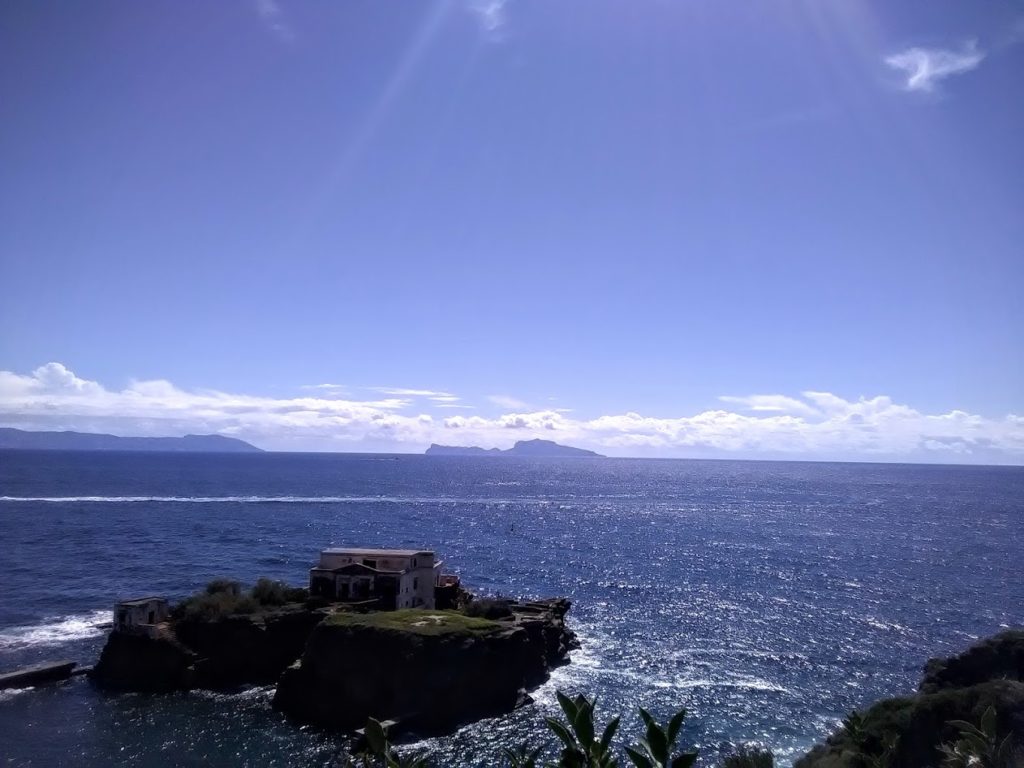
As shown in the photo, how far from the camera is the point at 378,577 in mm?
63094

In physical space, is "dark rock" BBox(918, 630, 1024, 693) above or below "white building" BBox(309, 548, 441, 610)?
below

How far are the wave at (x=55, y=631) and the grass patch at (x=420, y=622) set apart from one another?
25455 mm

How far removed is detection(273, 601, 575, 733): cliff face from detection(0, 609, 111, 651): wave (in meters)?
24.4

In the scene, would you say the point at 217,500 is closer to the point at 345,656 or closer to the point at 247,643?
the point at 247,643

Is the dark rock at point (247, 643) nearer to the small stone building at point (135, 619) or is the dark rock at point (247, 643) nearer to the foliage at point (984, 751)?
the small stone building at point (135, 619)

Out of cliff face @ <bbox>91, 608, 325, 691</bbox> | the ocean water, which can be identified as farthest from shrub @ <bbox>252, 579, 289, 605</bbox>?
the ocean water

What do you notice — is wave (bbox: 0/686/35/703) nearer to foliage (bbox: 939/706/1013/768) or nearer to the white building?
the white building

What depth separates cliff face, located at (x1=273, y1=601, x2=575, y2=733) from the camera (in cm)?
4756

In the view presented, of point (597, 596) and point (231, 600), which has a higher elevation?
point (231, 600)

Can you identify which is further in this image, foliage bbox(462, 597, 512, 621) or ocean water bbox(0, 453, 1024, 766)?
foliage bbox(462, 597, 512, 621)

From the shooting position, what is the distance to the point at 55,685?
52125mm

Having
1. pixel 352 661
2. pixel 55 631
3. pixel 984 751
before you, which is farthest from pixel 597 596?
pixel 984 751

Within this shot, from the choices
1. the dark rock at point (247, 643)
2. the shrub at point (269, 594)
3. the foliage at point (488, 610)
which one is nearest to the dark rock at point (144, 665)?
the dark rock at point (247, 643)

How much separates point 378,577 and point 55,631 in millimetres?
28020
